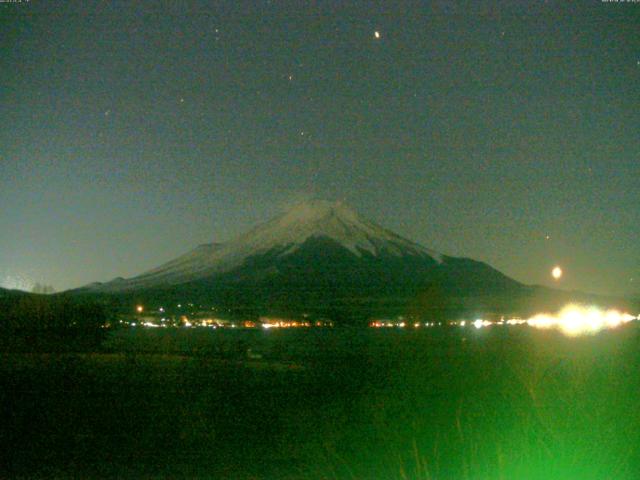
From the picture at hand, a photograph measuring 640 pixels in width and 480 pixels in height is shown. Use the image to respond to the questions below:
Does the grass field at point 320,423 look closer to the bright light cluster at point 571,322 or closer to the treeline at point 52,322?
the treeline at point 52,322

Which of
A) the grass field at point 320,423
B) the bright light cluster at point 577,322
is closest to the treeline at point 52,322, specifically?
the grass field at point 320,423

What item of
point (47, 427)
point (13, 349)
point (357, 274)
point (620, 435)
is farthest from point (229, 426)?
point (357, 274)

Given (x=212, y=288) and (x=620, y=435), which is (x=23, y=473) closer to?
(x=620, y=435)

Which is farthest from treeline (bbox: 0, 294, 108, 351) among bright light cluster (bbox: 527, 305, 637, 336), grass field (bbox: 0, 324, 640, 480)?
bright light cluster (bbox: 527, 305, 637, 336)

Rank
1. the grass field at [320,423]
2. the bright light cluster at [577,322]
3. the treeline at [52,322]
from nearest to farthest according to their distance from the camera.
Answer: the grass field at [320,423] → the treeline at [52,322] → the bright light cluster at [577,322]

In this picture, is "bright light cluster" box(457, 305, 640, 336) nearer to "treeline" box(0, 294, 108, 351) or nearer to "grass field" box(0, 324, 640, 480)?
"treeline" box(0, 294, 108, 351)
